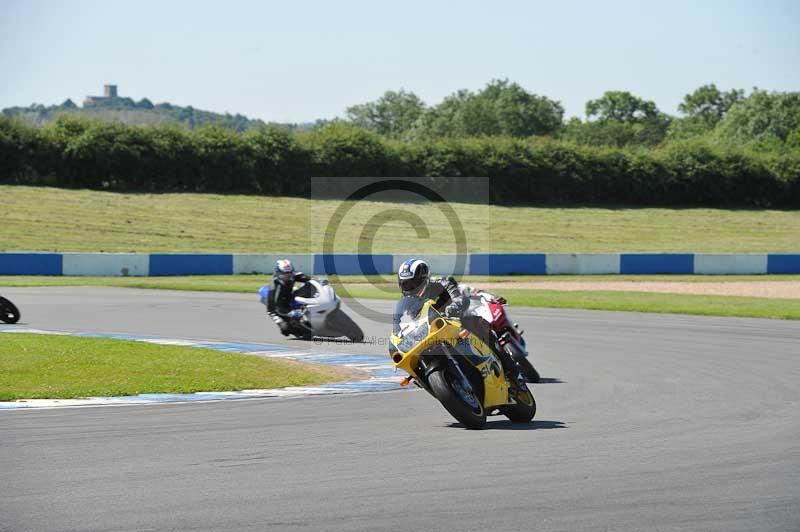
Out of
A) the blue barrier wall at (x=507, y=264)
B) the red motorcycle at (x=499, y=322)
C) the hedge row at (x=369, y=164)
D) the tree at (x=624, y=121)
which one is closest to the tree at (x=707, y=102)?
the tree at (x=624, y=121)

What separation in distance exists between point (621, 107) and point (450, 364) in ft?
472

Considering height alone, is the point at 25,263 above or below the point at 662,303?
above

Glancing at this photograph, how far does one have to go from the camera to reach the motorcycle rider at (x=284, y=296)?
17.5 metres

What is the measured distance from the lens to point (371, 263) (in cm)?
3459

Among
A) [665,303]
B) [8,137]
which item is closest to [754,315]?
[665,303]

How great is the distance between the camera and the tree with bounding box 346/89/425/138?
398ft

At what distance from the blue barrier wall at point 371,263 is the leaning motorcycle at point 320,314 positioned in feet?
52.5

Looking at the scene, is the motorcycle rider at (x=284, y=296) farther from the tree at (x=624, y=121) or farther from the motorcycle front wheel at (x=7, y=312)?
the tree at (x=624, y=121)

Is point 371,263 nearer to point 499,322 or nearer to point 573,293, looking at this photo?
point 573,293

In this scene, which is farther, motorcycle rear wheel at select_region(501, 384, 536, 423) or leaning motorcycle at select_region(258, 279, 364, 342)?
leaning motorcycle at select_region(258, 279, 364, 342)

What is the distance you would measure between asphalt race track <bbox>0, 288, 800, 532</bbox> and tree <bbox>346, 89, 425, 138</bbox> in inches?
4283

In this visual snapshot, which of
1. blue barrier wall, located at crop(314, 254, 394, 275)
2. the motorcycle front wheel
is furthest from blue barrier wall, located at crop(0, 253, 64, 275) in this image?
the motorcycle front wheel

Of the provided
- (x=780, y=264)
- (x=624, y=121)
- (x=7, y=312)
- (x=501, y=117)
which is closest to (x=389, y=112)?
(x=501, y=117)

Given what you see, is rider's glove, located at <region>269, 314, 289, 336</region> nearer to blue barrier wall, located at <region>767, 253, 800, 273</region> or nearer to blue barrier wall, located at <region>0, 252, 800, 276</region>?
blue barrier wall, located at <region>0, 252, 800, 276</region>
